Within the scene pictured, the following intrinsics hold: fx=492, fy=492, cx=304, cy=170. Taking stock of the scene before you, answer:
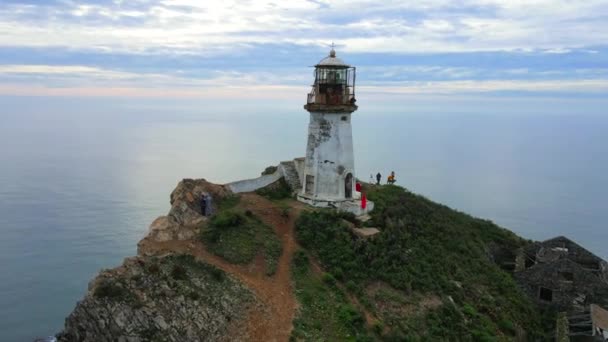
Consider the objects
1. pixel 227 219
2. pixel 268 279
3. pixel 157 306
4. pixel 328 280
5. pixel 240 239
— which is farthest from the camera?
pixel 227 219

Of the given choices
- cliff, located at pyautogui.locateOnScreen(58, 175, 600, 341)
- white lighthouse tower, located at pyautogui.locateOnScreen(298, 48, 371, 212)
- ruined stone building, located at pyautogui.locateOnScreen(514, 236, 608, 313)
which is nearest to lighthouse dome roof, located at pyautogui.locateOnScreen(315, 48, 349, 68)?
white lighthouse tower, located at pyautogui.locateOnScreen(298, 48, 371, 212)

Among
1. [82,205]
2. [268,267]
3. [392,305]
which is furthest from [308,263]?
[82,205]

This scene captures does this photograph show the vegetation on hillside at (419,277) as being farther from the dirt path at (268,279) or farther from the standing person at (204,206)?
the standing person at (204,206)

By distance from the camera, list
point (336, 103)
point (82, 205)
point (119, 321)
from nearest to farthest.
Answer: point (119, 321) < point (336, 103) < point (82, 205)

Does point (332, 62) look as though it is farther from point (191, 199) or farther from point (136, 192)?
point (136, 192)

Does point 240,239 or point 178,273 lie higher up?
point 240,239

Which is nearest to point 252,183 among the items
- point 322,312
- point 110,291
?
point 322,312

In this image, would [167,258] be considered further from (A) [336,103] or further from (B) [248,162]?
(B) [248,162]
